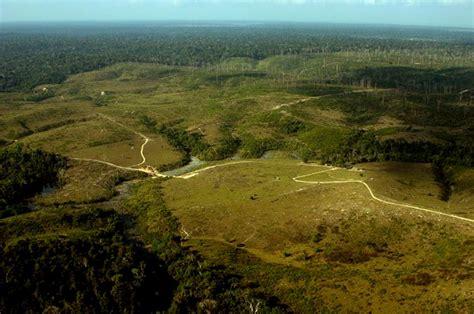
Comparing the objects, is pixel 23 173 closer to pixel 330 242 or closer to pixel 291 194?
pixel 291 194

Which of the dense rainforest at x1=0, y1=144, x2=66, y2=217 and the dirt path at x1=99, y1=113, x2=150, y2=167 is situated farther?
the dirt path at x1=99, y1=113, x2=150, y2=167

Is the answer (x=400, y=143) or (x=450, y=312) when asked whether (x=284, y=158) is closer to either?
(x=400, y=143)

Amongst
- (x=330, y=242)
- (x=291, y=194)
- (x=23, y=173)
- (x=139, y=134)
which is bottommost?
(x=330, y=242)

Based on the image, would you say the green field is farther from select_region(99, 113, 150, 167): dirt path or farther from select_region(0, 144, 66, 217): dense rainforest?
select_region(0, 144, 66, 217): dense rainforest

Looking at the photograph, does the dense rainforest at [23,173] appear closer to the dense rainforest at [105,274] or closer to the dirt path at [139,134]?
the dense rainforest at [105,274]

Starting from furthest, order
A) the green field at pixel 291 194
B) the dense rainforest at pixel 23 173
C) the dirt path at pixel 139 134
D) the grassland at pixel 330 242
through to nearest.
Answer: the dirt path at pixel 139 134 → the dense rainforest at pixel 23 173 → the green field at pixel 291 194 → the grassland at pixel 330 242

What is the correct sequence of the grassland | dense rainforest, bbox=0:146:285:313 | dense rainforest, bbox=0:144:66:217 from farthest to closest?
dense rainforest, bbox=0:144:66:217 → the grassland → dense rainforest, bbox=0:146:285:313

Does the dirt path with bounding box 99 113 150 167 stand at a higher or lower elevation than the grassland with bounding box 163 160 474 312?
higher

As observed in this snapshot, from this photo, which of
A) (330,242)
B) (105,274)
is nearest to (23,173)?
(105,274)

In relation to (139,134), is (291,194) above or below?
below

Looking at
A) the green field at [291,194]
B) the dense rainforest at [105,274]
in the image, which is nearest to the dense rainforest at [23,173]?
the green field at [291,194]

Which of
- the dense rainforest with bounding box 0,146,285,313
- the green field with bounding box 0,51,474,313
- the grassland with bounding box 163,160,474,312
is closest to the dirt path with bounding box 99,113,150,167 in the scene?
the green field with bounding box 0,51,474,313
